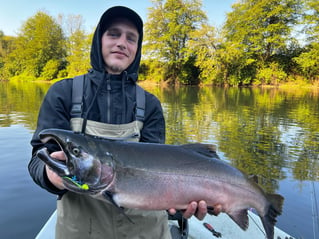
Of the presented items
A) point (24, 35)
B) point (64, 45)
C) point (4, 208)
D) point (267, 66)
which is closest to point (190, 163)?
point (4, 208)

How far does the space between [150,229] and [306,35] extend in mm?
40771

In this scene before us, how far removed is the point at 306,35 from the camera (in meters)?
34.8

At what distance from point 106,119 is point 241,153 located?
705cm

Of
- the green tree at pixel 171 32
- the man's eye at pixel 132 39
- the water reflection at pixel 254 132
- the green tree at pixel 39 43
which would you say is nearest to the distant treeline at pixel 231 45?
the green tree at pixel 171 32

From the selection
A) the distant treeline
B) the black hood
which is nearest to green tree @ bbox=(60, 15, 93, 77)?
the distant treeline

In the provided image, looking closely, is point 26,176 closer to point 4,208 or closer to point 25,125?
point 4,208

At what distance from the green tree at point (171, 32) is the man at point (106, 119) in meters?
37.9

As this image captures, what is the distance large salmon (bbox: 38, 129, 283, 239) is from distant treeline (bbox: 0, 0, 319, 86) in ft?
116

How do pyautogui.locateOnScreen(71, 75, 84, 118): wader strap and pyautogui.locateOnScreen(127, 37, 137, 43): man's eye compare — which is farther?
pyautogui.locateOnScreen(127, 37, 137, 43): man's eye

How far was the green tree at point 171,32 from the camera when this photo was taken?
1542 inches

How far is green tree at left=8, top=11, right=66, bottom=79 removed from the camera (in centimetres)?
5153

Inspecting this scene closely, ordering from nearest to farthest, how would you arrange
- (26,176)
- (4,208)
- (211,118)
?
(4,208) < (26,176) < (211,118)

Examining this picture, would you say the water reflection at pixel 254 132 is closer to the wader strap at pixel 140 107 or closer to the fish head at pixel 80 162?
the wader strap at pixel 140 107

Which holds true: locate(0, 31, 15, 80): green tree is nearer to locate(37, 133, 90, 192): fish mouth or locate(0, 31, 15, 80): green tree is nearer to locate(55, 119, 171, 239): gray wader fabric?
locate(55, 119, 171, 239): gray wader fabric
